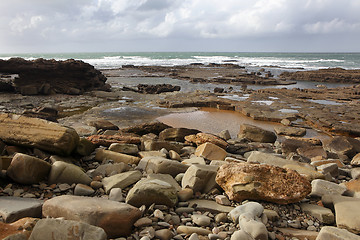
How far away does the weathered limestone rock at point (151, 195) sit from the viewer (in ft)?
9.61

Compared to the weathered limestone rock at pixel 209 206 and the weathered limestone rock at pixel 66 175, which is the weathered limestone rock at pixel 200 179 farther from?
the weathered limestone rock at pixel 66 175

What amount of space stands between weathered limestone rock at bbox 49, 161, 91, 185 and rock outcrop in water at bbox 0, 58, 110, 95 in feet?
46.2

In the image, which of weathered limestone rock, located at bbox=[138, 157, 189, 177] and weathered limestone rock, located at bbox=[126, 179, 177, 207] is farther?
weathered limestone rock, located at bbox=[138, 157, 189, 177]

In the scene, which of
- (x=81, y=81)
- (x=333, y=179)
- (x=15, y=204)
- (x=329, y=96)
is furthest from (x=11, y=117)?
(x=329, y=96)

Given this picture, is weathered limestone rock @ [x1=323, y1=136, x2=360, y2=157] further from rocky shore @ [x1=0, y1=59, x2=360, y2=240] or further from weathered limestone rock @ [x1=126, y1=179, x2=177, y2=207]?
weathered limestone rock @ [x1=126, y1=179, x2=177, y2=207]

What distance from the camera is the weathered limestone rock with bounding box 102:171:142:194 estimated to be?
135 inches

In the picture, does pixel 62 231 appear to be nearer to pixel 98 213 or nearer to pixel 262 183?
pixel 98 213

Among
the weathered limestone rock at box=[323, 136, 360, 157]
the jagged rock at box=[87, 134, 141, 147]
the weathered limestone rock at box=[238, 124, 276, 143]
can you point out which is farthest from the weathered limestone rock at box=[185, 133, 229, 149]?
the weathered limestone rock at box=[323, 136, 360, 157]

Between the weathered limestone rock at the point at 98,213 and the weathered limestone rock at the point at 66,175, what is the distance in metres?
0.89

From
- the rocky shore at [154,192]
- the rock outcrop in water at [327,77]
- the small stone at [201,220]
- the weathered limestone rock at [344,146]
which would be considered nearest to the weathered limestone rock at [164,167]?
the rocky shore at [154,192]

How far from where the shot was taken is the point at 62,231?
6.38ft

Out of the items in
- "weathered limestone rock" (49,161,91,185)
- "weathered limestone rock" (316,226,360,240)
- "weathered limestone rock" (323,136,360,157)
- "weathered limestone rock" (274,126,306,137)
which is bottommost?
"weathered limestone rock" (274,126,306,137)

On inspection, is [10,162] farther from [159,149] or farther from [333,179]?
[333,179]

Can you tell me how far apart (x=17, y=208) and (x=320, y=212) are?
3.28 m
